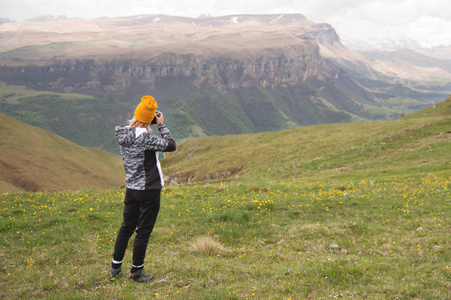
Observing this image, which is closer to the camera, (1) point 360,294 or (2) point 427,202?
(1) point 360,294

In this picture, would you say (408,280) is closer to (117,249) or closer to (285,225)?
(285,225)

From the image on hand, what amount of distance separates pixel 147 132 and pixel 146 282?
12.7ft

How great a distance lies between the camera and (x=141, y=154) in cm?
832

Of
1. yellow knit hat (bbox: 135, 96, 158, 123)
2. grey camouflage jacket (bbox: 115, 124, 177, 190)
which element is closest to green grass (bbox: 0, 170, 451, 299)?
grey camouflage jacket (bbox: 115, 124, 177, 190)

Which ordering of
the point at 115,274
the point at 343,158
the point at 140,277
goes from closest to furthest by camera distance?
the point at 140,277 → the point at 115,274 → the point at 343,158

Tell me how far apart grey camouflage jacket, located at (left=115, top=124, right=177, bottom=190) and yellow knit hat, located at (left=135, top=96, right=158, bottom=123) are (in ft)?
0.96

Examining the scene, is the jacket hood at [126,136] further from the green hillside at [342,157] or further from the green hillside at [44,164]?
the green hillside at [44,164]

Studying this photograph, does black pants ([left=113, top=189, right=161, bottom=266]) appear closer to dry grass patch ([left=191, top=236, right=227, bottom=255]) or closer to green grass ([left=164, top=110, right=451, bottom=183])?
dry grass patch ([left=191, top=236, right=227, bottom=255])

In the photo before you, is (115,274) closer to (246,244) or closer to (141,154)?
(141,154)

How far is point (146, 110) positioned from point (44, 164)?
9914 centimetres

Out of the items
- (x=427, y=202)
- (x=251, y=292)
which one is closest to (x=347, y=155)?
(x=427, y=202)

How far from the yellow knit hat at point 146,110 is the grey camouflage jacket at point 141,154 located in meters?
0.29

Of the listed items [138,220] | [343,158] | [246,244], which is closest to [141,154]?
[138,220]

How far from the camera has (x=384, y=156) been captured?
38438 mm
